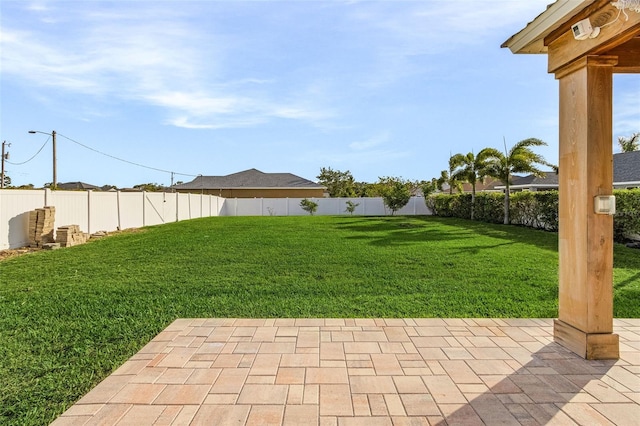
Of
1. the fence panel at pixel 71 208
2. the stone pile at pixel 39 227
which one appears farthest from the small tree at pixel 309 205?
the stone pile at pixel 39 227

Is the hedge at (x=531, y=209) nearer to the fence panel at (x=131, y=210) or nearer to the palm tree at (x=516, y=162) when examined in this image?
the palm tree at (x=516, y=162)

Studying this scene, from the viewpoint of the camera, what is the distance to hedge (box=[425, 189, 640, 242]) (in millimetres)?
10477

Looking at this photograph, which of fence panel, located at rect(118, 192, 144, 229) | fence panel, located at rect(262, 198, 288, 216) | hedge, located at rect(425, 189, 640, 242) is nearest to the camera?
hedge, located at rect(425, 189, 640, 242)

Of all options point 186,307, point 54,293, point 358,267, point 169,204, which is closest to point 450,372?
point 186,307

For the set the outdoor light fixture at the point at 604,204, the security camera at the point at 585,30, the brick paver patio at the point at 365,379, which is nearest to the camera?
the brick paver patio at the point at 365,379

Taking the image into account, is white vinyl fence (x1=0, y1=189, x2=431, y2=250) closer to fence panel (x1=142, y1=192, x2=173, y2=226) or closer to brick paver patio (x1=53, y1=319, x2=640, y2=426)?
fence panel (x1=142, y1=192, x2=173, y2=226)

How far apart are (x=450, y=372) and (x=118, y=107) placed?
1817 centimetres

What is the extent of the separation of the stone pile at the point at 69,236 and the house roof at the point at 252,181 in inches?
960

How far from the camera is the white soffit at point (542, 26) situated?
3026 millimetres

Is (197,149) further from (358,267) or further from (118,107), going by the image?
(358,267)

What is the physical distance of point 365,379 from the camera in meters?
2.91

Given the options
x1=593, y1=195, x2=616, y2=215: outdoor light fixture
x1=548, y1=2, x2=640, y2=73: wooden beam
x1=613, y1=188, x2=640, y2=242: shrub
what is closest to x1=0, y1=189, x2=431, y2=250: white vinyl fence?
x1=548, y1=2, x2=640, y2=73: wooden beam

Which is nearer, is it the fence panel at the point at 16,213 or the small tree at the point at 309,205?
the fence panel at the point at 16,213

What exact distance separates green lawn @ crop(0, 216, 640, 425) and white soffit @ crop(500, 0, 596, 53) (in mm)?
2908
